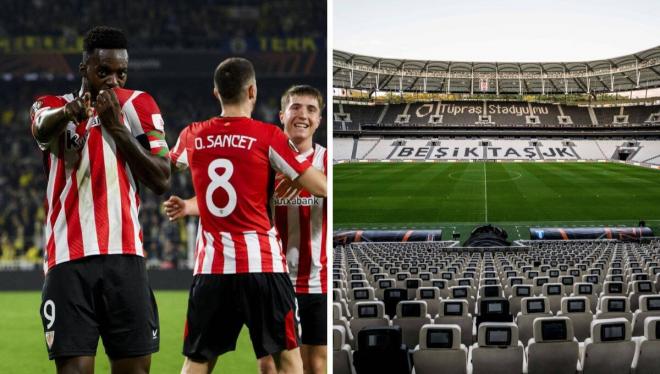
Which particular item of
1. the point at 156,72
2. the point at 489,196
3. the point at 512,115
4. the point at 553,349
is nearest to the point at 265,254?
the point at 553,349

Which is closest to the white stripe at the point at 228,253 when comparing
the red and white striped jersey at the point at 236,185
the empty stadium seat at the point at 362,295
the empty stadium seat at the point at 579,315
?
the red and white striped jersey at the point at 236,185

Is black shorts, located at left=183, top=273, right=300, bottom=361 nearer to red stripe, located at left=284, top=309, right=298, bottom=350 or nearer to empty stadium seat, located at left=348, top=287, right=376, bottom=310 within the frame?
red stripe, located at left=284, top=309, right=298, bottom=350

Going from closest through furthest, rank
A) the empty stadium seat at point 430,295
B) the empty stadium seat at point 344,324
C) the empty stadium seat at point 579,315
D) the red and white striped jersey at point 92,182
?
1. the red and white striped jersey at point 92,182
2. the empty stadium seat at point 344,324
3. the empty stadium seat at point 579,315
4. the empty stadium seat at point 430,295

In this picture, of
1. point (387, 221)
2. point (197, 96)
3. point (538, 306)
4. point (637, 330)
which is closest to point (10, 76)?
point (197, 96)

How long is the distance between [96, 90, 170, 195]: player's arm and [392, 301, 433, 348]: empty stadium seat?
2.23m

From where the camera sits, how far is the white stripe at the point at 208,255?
1.67 metres

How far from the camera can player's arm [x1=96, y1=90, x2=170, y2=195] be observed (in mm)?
1453

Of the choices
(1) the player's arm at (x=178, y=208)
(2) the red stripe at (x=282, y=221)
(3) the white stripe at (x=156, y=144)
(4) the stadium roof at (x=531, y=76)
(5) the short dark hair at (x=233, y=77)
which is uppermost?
(4) the stadium roof at (x=531, y=76)

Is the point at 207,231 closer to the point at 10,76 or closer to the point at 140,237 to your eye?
the point at 140,237

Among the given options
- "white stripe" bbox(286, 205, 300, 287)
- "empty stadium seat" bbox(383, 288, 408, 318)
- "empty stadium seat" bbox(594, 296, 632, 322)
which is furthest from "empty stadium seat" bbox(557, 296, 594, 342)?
"white stripe" bbox(286, 205, 300, 287)

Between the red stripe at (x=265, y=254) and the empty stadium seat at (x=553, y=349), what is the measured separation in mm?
1497

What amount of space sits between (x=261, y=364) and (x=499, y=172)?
2150 cm

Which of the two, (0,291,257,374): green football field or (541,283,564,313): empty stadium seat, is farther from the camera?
(541,283,564,313): empty stadium seat

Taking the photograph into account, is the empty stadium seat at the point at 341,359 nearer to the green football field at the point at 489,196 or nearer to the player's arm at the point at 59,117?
the player's arm at the point at 59,117
